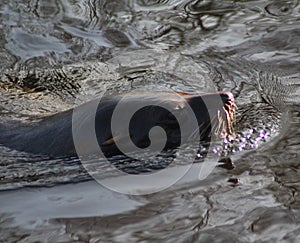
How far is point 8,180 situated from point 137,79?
1761mm

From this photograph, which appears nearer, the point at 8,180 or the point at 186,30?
the point at 8,180

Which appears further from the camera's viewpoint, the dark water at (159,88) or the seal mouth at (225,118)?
the seal mouth at (225,118)

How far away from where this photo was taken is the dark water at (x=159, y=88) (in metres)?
3.99

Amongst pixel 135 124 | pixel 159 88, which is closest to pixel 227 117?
pixel 135 124

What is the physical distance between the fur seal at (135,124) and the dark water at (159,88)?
0.09m

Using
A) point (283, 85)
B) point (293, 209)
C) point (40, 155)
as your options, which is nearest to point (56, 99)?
point (40, 155)

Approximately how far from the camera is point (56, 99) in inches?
228

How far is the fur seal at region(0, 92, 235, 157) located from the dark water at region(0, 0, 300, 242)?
91mm

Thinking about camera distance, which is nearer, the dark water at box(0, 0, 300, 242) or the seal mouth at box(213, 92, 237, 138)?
the dark water at box(0, 0, 300, 242)

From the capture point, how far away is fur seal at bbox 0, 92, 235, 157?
4559 millimetres

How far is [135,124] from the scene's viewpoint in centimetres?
457

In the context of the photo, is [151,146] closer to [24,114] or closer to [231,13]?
[24,114]

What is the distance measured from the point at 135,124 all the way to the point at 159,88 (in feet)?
4.18

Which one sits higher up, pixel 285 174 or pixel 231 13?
pixel 231 13
